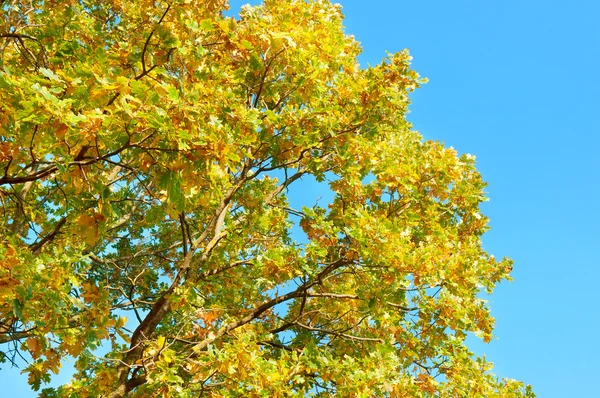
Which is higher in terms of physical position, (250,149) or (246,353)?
(250,149)

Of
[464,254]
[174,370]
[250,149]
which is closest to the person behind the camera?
[174,370]

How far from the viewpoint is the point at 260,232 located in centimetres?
977

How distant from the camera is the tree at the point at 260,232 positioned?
617 cm

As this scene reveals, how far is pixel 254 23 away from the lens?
774 centimetres

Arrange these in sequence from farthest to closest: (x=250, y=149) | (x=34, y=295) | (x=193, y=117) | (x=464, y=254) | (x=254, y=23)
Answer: (x=250, y=149) → (x=464, y=254) → (x=254, y=23) → (x=34, y=295) → (x=193, y=117)

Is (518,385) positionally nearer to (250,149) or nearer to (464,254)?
(464,254)

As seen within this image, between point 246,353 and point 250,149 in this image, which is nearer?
point 246,353

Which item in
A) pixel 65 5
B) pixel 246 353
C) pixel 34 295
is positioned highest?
pixel 65 5

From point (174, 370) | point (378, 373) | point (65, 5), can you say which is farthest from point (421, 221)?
point (65, 5)

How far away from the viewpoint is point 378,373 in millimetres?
7535

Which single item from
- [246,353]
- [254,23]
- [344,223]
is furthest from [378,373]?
[254,23]

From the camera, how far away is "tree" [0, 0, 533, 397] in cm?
617

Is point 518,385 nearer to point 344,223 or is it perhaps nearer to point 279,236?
point 344,223

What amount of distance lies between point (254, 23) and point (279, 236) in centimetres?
395
